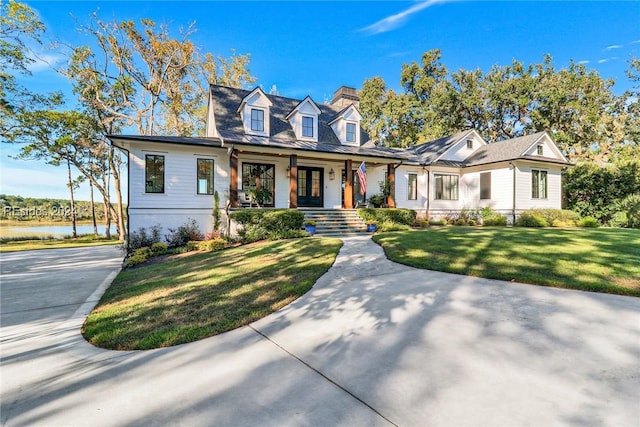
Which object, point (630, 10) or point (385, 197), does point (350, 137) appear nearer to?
point (385, 197)

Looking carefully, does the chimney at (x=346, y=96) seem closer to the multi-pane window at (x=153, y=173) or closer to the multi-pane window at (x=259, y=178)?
the multi-pane window at (x=259, y=178)

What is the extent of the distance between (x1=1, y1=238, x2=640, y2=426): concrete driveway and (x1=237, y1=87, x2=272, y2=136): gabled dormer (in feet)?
40.3

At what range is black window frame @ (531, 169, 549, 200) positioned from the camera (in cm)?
1759

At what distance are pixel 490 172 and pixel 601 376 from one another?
1821 cm

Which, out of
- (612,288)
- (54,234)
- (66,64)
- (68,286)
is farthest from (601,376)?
(54,234)

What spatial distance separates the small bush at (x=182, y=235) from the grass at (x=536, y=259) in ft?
26.0

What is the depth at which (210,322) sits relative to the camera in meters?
4.00

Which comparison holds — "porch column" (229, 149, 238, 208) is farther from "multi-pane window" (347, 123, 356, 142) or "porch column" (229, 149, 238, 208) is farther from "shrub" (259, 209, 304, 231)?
"multi-pane window" (347, 123, 356, 142)

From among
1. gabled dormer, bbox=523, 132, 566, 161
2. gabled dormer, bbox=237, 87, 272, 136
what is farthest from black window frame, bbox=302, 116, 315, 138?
gabled dormer, bbox=523, 132, 566, 161

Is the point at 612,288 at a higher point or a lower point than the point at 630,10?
lower

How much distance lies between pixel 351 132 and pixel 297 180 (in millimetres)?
4641

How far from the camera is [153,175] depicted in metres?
12.7

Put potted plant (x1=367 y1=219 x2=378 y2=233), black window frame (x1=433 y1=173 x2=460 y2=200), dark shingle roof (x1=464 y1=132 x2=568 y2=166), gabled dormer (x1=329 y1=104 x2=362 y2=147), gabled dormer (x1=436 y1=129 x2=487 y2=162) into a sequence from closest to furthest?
1. potted plant (x1=367 y1=219 x2=378 y2=233)
2. gabled dormer (x1=329 y1=104 x2=362 y2=147)
3. dark shingle roof (x1=464 y1=132 x2=568 y2=166)
4. black window frame (x1=433 y1=173 x2=460 y2=200)
5. gabled dormer (x1=436 y1=129 x2=487 y2=162)

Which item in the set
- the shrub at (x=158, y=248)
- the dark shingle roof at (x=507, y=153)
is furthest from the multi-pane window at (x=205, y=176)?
the dark shingle roof at (x=507, y=153)
